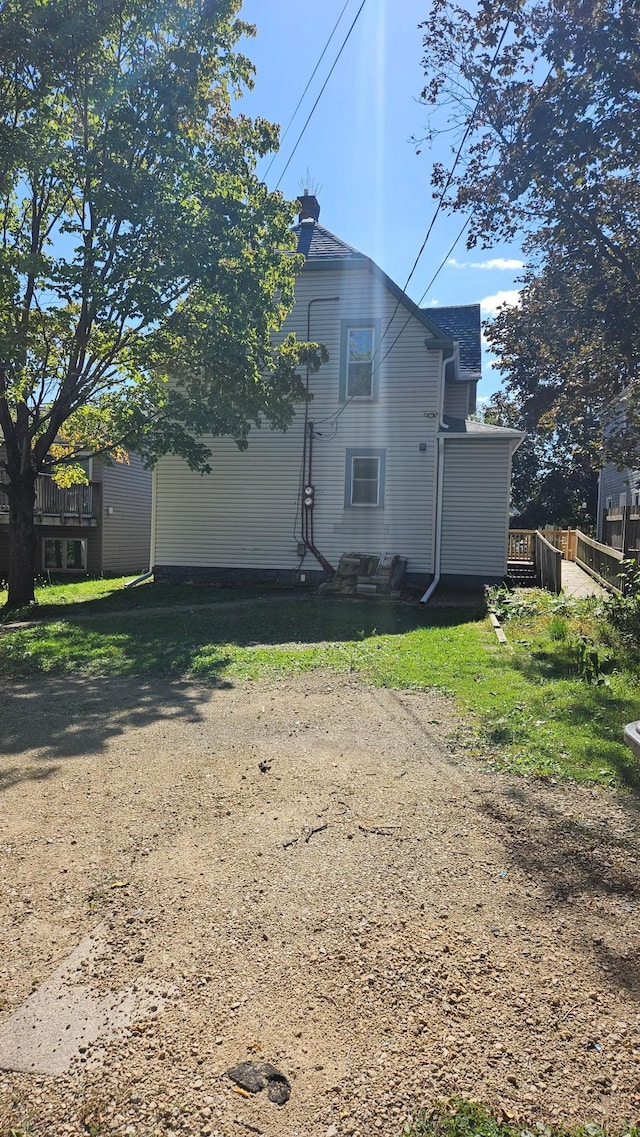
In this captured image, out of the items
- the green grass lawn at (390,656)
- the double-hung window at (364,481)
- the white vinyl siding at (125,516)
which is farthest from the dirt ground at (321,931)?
the white vinyl siding at (125,516)

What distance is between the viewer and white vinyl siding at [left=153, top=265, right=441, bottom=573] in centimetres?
1548

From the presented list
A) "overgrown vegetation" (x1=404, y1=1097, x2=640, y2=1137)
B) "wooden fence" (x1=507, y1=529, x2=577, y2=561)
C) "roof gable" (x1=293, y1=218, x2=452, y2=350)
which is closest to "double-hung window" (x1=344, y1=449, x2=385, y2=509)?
"roof gable" (x1=293, y1=218, x2=452, y2=350)

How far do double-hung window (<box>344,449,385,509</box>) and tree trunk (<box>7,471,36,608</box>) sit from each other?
7.11 metres

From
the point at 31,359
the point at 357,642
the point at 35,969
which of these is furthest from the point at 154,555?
the point at 35,969

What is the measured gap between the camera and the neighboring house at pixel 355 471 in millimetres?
15359

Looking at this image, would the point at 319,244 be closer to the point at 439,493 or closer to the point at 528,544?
the point at 439,493

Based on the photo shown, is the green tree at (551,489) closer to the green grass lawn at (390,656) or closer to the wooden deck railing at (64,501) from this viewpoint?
the wooden deck railing at (64,501)

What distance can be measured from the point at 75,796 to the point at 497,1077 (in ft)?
10.0

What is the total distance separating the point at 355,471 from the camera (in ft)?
52.6

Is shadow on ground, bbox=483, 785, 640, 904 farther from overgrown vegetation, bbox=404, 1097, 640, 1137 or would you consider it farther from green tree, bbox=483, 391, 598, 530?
green tree, bbox=483, 391, 598, 530

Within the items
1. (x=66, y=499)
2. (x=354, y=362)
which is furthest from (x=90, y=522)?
(x=354, y=362)

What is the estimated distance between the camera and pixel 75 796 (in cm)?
423

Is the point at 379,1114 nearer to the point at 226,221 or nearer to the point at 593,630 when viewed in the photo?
the point at 593,630

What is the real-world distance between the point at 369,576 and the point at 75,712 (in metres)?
9.50
